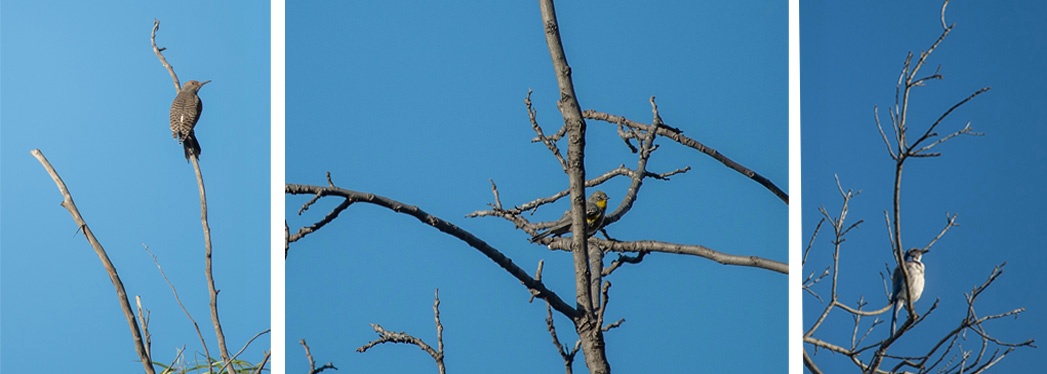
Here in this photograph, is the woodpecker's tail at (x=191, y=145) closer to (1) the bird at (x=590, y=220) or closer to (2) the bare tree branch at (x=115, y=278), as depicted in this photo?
(2) the bare tree branch at (x=115, y=278)

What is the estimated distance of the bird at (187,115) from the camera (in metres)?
2.76

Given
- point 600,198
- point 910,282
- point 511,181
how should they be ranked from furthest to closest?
point 511,181 → point 600,198 → point 910,282

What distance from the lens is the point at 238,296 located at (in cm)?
288

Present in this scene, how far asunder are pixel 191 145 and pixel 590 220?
1.06 m

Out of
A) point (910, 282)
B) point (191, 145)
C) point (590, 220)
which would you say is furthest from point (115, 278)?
point (910, 282)

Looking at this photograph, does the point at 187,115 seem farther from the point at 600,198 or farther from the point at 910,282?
the point at 910,282

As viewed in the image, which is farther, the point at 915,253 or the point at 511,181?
the point at 511,181

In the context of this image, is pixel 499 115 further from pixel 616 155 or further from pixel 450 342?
pixel 450 342

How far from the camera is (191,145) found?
9.21 ft

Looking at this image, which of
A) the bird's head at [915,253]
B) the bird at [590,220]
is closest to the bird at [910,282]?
the bird's head at [915,253]

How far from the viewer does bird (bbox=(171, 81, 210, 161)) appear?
9.07 ft

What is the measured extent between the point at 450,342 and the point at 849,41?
1.31 m

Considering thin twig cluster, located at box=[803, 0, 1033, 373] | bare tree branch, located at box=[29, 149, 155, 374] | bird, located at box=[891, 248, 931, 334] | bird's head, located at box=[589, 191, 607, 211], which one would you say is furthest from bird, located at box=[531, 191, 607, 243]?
bare tree branch, located at box=[29, 149, 155, 374]

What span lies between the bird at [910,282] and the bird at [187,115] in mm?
1776
